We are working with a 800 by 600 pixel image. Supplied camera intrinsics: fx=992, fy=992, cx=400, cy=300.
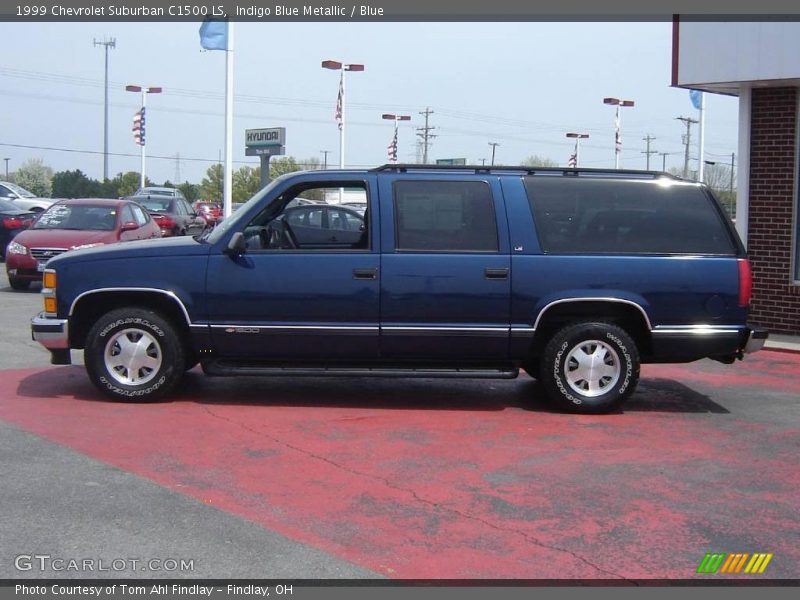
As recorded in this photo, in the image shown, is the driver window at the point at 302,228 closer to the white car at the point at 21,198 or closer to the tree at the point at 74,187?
the white car at the point at 21,198

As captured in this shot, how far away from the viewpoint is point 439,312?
26.5ft

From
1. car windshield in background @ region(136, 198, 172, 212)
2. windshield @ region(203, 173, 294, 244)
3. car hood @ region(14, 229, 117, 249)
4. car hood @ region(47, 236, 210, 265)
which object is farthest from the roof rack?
car windshield in background @ region(136, 198, 172, 212)

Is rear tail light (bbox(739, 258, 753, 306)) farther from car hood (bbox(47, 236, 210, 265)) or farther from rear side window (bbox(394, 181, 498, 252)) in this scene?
car hood (bbox(47, 236, 210, 265))

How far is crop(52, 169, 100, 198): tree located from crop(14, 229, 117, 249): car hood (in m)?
43.2

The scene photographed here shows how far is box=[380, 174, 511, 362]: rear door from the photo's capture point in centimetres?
807

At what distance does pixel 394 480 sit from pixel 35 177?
93389 mm

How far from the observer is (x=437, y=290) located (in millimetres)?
8062

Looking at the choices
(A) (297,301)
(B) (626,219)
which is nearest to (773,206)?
(B) (626,219)

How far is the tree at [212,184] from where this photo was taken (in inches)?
3147

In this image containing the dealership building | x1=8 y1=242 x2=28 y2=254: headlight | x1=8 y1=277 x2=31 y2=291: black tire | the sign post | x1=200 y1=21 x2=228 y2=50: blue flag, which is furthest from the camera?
x1=200 y1=21 x2=228 y2=50: blue flag

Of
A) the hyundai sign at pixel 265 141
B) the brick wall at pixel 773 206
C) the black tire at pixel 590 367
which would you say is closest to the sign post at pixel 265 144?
the hyundai sign at pixel 265 141

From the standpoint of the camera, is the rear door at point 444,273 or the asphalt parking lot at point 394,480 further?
A: the rear door at point 444,273

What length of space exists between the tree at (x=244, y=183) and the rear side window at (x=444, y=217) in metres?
65.1

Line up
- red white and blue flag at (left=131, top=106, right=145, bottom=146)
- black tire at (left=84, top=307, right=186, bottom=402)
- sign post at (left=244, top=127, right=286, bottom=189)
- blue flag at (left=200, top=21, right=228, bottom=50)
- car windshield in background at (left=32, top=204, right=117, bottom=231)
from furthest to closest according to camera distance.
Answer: red white and blue flag at (left=131, top=106, right=145, bottom=146), blue flag at (left=200, top=21, right=228, bottom=50), sign post at (left=244, top=127, right=286, bottom=189), car windshield in background at (left=32, top=204, right=117, bottom=231), black tire at (left=84, top=307, right=186, bottom=402)
